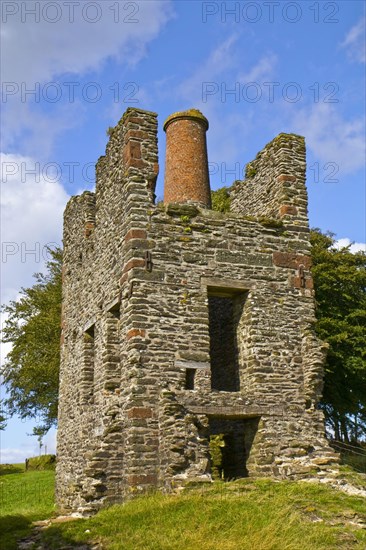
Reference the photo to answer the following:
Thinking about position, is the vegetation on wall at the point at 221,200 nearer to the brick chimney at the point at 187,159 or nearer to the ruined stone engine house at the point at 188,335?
the brick chimney at the point at 187,159

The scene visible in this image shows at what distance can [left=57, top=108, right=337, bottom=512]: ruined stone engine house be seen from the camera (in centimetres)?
1173

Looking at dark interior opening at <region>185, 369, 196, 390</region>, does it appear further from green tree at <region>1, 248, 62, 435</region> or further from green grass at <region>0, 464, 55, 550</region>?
green tree at <region>1, 248, 62, 435</region>

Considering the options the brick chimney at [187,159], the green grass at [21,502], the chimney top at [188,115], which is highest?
the chimney top at [188,115]

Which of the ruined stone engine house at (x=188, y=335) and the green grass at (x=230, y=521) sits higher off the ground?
the ruined stone engine house at (x=188, y=335)

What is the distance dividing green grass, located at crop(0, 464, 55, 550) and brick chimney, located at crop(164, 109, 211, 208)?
888 cm

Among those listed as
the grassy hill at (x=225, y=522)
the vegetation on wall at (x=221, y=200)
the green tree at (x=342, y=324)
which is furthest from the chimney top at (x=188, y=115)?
the grassy hill at (x=225, y=522)

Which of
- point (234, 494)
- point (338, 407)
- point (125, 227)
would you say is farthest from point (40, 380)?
point (234, 494)

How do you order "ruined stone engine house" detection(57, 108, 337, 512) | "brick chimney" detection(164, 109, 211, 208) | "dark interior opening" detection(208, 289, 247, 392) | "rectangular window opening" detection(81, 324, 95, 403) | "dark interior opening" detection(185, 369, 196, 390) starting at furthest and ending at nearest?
"brick chimney" detection(164, 109, 211, 208) < "rectangular window opening" detection(81, 324, 95, 403) < "dark interior opening" detection(208, 289, 247, 392) < "dark interior opening" detection(185, 369, 196, 390) < "ruined stone engine house" detection(57, 108, 337, 512)

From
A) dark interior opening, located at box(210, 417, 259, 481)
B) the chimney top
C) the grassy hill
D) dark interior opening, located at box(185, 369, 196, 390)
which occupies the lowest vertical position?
the grassy hill

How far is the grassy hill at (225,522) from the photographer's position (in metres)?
8.52

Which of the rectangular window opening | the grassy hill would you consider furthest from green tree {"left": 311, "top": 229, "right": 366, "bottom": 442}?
the grassy hill

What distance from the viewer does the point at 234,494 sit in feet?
34.9

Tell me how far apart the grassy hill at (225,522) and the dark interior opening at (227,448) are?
3.45 m

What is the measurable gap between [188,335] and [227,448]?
442 cm
